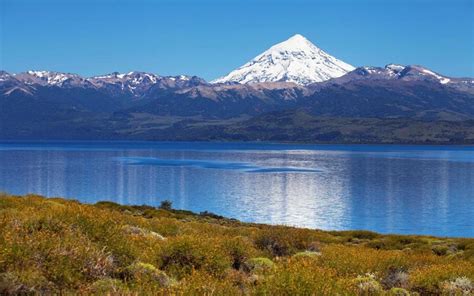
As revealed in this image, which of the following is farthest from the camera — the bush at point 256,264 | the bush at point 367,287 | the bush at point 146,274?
the bush at point 256,264

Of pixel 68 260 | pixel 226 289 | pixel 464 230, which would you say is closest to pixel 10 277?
pixel 68 260

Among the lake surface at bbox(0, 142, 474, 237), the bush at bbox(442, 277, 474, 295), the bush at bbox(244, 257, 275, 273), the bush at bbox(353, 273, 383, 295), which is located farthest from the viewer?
the lake surface at bbox(0, 142, 474, 237)

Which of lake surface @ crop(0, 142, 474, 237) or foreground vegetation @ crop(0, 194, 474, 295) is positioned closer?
foreground vegetation @ crop(0, 194, 474, 295)

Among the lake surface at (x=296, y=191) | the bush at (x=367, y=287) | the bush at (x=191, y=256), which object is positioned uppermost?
the bush at (x=191, y=256)

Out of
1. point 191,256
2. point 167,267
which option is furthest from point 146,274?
point 191,256

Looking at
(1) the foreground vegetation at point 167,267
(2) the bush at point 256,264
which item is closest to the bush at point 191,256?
(1) the foreground vegetation at point 167,267

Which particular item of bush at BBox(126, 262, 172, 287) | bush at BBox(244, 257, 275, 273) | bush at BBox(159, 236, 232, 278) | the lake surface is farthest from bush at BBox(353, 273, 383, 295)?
the lake surface

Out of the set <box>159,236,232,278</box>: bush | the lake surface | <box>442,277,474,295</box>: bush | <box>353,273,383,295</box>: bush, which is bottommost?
the lake surface

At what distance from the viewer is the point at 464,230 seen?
8369cm

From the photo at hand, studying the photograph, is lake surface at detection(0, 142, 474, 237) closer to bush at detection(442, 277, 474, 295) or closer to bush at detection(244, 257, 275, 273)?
bush at detection(244, 257, 275, 273)

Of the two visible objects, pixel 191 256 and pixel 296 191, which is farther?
pixel 296 191

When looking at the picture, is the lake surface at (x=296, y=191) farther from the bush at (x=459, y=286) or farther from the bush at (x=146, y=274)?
the bush at (x=146, y=274)

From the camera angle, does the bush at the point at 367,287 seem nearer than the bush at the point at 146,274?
No

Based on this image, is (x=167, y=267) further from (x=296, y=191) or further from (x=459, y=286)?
(x=296, y=191)
